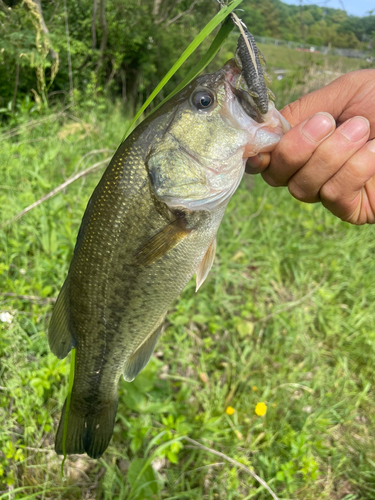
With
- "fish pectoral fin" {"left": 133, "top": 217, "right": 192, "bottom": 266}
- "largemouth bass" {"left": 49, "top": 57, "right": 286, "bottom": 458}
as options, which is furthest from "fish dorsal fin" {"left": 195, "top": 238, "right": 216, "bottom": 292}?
"fish pectoral fin" {"left": 133, "top": 217, "right": 192, "bottom": 266}

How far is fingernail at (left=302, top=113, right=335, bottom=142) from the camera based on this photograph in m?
1.36

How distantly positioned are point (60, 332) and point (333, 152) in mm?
1446

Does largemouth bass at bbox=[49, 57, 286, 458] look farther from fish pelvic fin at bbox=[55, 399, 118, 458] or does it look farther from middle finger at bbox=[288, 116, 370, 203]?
middle finger at bbox=[288, 116, 370, 203]

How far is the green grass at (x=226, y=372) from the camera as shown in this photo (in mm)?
1932

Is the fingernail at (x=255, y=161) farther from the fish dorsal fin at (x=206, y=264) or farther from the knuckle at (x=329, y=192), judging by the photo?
the fish dorsal fin at (x=206, y=264)

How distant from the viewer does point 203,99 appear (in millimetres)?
1265

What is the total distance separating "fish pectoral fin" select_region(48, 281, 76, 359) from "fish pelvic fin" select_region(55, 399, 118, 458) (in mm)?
318

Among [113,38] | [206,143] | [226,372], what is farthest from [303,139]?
[113,38]

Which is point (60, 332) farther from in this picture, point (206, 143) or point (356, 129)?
point (356, 129)

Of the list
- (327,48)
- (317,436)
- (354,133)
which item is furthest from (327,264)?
(327,48)

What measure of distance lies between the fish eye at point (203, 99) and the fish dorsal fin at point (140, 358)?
101 cm

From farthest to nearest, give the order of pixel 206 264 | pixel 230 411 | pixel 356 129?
pixel 230 411
pixel 206 264
pixel 356 129

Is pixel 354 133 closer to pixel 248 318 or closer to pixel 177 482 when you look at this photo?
pixel 248 318

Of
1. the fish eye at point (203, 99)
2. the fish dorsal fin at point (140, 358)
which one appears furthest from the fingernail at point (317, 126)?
the fish dorsal fin at point (140, 358)
